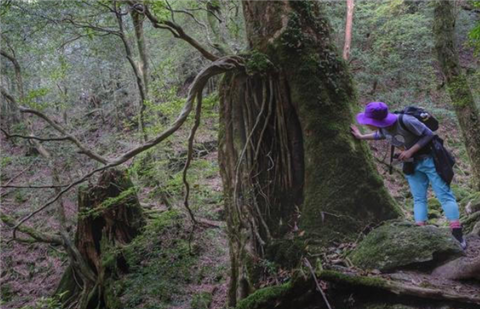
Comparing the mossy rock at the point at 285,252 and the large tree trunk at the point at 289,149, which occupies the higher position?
the large tree trunk at the point at 289,149

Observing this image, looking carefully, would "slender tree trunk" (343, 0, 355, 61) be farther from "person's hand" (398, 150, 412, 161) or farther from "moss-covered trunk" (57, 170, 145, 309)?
"person's hand" (398, 150, 412, 161)

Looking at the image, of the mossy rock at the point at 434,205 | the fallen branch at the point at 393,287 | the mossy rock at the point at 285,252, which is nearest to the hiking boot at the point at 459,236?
the fallen branch at the point at 393,287

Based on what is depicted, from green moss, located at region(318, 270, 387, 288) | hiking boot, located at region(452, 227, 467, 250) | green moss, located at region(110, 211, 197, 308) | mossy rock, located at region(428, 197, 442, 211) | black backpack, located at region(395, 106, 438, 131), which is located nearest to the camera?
green moss, located at region(318, 270, 387, 288)

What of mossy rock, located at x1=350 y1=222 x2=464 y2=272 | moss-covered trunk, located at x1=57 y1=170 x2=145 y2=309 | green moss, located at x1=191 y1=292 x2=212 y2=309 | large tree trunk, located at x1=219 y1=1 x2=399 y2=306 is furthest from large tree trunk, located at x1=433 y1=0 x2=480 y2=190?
moss-covered trunk, located at x1=57 y1=170 x2=145 y2=309

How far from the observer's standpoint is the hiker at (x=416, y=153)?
408 centimetres

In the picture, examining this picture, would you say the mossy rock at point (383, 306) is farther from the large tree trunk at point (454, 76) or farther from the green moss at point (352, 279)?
the large tree trunk at point (454, 76)

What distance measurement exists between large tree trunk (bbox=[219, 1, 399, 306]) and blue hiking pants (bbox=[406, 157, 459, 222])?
0.99ft

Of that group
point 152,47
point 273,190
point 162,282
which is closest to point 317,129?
point 273,190

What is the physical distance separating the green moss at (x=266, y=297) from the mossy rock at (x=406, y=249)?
2.58 feet

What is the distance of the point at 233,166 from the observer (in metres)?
5.25

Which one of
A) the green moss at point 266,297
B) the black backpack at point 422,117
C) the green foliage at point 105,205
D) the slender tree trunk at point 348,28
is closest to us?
the green moss at point 266,297

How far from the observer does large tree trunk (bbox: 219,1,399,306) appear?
15.1 ft

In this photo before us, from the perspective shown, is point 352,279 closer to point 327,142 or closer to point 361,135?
point 327,142

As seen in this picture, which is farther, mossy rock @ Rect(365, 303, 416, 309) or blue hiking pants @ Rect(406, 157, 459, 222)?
blue hiking pants @ Rect(406, 157, 459, 222)
